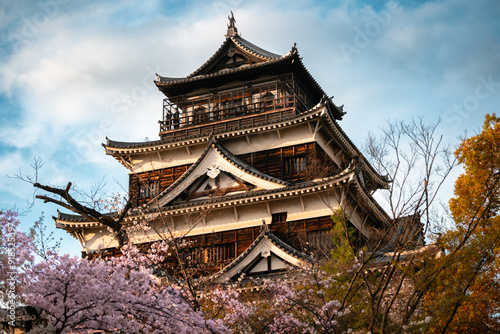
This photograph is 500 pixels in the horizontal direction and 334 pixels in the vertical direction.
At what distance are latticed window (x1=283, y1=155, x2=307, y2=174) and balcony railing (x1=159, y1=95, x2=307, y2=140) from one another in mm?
1968

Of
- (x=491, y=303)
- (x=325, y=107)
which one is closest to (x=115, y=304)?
(x=491, y=303)

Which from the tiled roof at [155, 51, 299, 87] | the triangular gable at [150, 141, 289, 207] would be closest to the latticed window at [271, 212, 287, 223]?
the triangular gable at [150, 141, 289, 207]

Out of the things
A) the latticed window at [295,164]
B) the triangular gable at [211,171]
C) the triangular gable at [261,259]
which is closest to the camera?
the triangular gable at [261,259]

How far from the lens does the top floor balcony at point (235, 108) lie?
2644 centimetres

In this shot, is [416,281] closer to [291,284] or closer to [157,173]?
[291,284]

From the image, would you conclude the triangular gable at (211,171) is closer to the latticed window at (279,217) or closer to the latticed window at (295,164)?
the latticed window at (279,217)

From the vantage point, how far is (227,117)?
90.7 feet

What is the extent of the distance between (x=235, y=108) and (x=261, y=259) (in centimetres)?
881

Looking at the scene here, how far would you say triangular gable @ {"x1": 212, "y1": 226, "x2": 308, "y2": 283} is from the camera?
2064 centimetres

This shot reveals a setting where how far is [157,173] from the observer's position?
90.0 feet

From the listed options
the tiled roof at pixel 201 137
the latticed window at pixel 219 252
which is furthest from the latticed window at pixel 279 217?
the tiled roof at pixel 201 137

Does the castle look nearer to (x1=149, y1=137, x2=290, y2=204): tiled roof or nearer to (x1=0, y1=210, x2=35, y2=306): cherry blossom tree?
(x1=149, y1=137, x2=290, y2=204): tiled roof

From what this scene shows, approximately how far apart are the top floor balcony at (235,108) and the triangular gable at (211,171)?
2103 mm

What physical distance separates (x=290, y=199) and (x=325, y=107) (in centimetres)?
436
